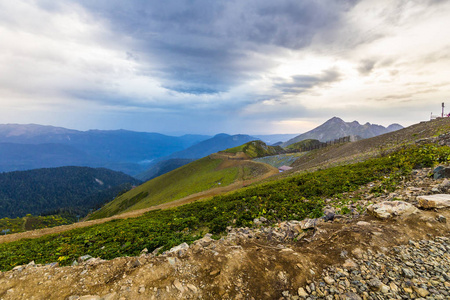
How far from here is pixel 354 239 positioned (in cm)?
650

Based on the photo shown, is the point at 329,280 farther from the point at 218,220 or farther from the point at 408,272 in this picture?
the point at 218,220

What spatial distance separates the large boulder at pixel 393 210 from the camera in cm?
750

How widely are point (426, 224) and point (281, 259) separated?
5.89 metres

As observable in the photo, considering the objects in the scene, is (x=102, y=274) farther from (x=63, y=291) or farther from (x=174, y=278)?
(x=174, y=278)

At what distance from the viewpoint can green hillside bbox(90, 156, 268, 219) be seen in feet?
190

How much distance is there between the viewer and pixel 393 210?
25.3 feet

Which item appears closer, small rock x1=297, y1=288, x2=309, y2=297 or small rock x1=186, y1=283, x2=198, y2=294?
small rock x1=297, y1=288, x2=309, y2=297

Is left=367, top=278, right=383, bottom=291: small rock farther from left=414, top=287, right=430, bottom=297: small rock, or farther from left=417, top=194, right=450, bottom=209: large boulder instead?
left=417, top=194, right=450, bottom=209: large boulder

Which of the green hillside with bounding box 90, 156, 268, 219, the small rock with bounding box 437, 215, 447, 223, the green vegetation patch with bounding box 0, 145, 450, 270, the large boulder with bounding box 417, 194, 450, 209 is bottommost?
the green hillside with bounding box 90, 156, 268, 219

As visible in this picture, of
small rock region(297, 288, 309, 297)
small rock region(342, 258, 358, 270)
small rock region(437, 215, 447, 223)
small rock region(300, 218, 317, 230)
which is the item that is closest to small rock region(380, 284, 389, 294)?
small rock region(342, 258, 358, 270)

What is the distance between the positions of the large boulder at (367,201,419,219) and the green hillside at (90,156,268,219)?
4613 cm

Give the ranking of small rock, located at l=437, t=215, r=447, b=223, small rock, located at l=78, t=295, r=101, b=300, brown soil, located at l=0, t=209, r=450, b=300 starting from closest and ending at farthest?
small rock, located at l=78, t=295, r=101, b=300
brown soil, located at l=0, t=209, r=450, b=300
small rock, located at l=437, t=215, r=447, b=223

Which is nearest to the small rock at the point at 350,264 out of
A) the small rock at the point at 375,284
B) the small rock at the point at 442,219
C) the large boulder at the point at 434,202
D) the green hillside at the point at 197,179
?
the small rock at the point at 375,284

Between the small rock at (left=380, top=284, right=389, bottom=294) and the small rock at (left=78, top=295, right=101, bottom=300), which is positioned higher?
the small rock at (left=380, top=284, right=389, bottom=294)
